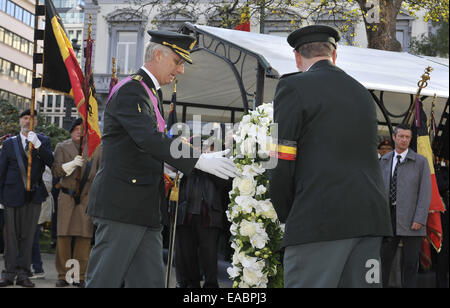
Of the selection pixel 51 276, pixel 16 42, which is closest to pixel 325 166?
pixel 51 276

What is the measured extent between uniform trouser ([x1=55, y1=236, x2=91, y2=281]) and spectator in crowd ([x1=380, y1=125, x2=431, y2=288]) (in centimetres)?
342

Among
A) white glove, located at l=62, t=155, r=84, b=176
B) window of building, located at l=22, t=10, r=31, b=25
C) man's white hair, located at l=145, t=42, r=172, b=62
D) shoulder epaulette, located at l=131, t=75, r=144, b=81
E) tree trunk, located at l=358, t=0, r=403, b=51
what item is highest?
window of building, located at l=22, t=10, r=31, b=25

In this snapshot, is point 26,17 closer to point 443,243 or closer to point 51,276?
point 51,276

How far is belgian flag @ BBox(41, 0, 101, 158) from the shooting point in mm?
7172

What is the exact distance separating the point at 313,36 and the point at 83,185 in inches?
189

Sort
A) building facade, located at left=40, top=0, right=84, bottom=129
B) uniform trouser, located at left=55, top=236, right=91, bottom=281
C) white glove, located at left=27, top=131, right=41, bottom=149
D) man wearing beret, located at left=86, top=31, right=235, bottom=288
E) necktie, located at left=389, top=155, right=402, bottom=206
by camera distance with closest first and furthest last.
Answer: man wearing beret, located at left=86, top=31, right=235, bottom=288, necktie, located at left=389, top=155, right=402, bottom=206, white glove, located at left=27, top=131, right=41, bottom=149, uniform trouser, located at left=55, top=236, right=91, bottom=281, building facade, located at left=40, top=0, right=84, bottom=129

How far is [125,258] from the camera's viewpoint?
3561 millimetres

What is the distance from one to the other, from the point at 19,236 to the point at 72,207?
686 mm

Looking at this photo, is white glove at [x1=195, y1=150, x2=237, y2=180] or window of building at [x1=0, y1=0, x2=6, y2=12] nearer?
white glove at [x1=195, y1=150, x2=237, y2=180]

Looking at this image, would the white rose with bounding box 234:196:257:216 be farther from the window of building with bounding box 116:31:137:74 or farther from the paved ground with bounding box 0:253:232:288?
the window of building with bounding box 116:31:137:74

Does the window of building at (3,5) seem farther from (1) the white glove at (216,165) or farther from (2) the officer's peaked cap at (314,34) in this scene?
(2) the officer's peaked cap at (314,34)

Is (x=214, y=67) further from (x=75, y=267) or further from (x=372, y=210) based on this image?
(x=372, y=210)

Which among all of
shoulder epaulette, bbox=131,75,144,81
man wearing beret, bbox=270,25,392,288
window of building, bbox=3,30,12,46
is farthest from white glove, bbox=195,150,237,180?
window of building, bbox=3,30,12,46
